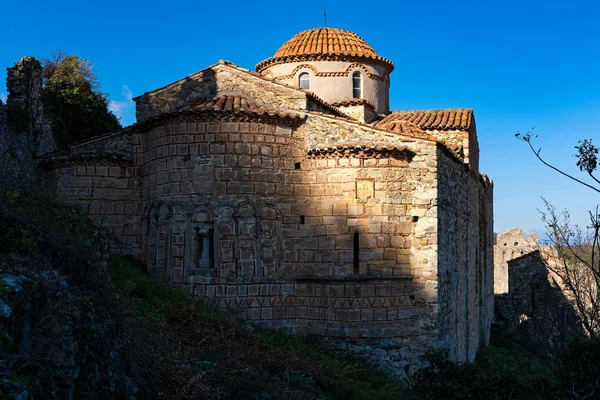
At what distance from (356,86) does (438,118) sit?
2927 millimetres

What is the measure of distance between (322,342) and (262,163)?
141 inches

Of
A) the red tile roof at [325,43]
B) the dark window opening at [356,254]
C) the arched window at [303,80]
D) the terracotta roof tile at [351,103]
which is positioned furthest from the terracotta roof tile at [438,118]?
the dark window opening at [356,254]

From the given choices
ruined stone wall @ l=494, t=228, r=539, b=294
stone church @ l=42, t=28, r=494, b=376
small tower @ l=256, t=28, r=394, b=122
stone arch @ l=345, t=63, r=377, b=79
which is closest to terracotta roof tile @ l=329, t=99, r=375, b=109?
small tower @ l=256, t=28, r=394, b=122

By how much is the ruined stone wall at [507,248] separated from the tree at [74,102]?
71.2 feet

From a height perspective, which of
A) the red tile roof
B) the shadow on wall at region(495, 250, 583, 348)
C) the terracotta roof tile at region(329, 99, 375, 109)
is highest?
the red tile roof

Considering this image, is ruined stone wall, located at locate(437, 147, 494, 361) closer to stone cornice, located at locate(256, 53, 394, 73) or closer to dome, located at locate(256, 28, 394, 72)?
stone cornice, located at locate(256, 53, 394, 73)

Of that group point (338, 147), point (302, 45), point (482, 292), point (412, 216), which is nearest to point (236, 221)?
point (338, 147)

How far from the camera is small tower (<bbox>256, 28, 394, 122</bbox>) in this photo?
1716cm

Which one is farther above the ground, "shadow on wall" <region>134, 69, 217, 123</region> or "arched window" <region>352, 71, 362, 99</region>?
"arched window" <region>352, 71, 362, 99</region>

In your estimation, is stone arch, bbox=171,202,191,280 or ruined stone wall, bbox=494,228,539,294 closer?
stone arch, bbox=171,202,191,280

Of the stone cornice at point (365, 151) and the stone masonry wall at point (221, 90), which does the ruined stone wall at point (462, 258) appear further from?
the stone masonry wall at point (221, 90)

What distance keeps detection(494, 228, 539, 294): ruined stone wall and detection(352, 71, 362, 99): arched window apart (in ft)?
53.9

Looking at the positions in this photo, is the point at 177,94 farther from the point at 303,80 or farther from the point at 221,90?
the point at 303,80

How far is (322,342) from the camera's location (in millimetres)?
11031
